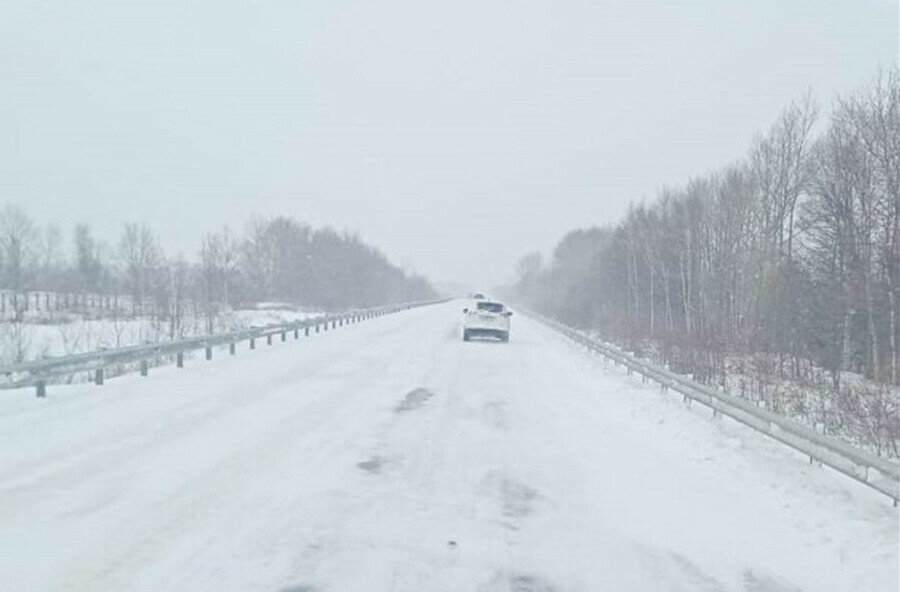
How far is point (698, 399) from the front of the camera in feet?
48.6

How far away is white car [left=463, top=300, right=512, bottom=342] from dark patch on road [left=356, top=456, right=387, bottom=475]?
26.9 metres

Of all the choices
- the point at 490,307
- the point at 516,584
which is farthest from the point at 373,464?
the point at 490,307

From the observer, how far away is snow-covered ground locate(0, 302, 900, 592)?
20.4 feet

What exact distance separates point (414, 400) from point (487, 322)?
20725 mm

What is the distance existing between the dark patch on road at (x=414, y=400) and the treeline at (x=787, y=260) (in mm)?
7128

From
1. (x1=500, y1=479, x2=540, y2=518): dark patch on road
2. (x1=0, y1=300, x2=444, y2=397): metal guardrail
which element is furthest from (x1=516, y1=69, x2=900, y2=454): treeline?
(x1=0, y1=300, x2=444, y2=397): metal guardrail

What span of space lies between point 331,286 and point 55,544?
352 ft

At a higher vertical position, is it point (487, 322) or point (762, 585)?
point (487, 322)

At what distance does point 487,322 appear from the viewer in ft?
122

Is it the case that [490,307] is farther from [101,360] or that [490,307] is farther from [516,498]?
[516,498]

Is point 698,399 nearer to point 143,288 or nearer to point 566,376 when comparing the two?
point 566,376

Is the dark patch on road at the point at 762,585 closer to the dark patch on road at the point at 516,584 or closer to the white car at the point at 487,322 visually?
the dark patch on road at the point at 516,584

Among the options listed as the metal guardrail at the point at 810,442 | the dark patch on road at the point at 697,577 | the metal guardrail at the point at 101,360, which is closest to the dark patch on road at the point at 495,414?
the metal guardrail at the point at 810,442

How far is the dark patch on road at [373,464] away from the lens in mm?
9789
